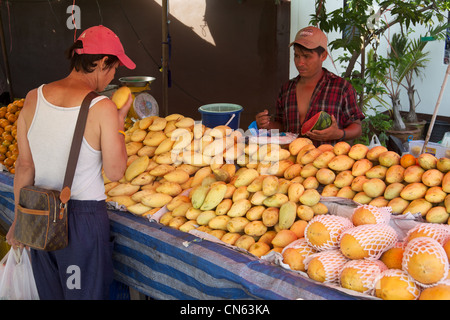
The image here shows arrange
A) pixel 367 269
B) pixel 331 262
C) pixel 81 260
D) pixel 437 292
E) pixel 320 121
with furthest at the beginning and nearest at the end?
1. pixel 320 121
2. pixel 81 260
3. pixel 331 262
4. pixel 367 269
5. pixel 437 292

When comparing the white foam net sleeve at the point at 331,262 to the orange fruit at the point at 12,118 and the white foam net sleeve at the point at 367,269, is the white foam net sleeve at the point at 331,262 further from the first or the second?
the orange fruit at the point at 12,118

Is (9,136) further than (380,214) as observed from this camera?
Yes

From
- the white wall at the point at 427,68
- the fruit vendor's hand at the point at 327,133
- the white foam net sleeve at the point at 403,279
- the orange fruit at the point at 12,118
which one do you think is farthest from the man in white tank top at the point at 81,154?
the white wall at the point at 427,68

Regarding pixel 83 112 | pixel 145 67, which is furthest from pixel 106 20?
pixel 83 112

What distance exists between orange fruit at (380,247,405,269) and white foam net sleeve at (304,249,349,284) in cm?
14

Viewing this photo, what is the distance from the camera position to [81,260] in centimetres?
189

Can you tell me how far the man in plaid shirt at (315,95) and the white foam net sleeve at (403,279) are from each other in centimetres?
153

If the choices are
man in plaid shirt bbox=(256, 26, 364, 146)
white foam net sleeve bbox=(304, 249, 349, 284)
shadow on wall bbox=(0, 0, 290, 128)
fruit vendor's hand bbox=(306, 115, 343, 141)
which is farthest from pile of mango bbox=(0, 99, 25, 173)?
shadow on wall bbox=(0, 0, 290, 128)

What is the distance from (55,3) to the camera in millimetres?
6879

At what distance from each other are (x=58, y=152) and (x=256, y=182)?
0.95 metres

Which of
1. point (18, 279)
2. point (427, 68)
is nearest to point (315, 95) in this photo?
point (18, 279)

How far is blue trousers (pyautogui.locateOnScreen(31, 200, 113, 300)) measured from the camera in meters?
1.88

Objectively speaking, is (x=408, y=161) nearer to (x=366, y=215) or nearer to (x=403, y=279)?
(x=366, y=215)

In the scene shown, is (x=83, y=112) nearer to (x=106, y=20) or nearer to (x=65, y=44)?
(x=106, y=20)
